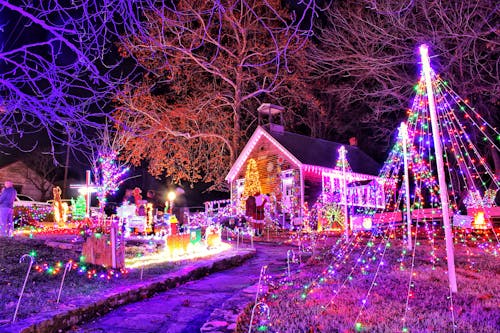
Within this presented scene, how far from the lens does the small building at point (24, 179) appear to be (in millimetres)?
34312

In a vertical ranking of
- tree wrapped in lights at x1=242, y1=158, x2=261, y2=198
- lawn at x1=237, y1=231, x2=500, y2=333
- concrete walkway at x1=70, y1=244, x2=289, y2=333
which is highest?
tree wrapped in lights at x1=242, y1=158, x2=261, y2=198

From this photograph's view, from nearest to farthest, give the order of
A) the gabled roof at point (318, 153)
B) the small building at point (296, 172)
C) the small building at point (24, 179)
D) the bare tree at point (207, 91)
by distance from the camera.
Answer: the small building at point (296, 172)
the gabled roof at point (318, 153)
the bare tree at point (207, 91)
the small building at point (24, 179)

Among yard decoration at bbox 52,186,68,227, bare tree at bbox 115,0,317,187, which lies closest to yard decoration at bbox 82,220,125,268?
yard decoration at bbox 52,186,68,227

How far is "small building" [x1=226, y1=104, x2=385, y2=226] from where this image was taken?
21.0 meters

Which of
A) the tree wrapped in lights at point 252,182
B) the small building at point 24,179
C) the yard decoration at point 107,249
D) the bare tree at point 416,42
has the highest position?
the bare tree at point 416,42

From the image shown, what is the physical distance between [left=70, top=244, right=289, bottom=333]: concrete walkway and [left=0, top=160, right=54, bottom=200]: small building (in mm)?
32808

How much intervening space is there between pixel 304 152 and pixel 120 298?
17.6 meters

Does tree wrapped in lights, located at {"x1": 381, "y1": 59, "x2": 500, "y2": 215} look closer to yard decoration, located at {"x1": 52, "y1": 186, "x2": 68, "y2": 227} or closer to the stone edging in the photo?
the stone edging

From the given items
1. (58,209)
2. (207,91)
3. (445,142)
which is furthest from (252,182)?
(445,142)

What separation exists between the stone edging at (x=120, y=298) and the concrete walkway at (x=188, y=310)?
0.31 ft

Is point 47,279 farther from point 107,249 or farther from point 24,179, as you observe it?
point 24,179

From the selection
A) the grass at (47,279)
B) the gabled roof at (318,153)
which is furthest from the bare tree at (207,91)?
the grass at (47,279)

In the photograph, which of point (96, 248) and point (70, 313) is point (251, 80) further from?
point (70, 313)

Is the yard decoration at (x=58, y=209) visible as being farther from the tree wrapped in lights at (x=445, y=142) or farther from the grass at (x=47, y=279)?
the tree wrapped in lights at (x=445, y=142)
